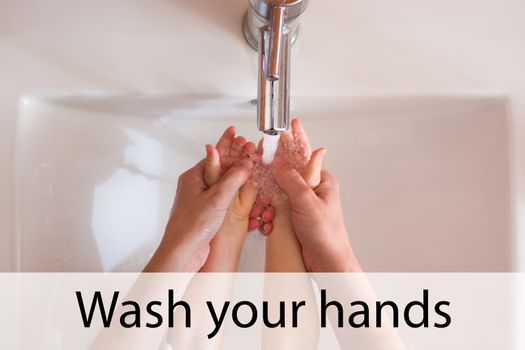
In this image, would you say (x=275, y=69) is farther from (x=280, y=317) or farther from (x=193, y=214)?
(x=280, y=317)

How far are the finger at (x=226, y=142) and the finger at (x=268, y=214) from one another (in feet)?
0.35

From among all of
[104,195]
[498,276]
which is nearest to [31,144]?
[104,195]

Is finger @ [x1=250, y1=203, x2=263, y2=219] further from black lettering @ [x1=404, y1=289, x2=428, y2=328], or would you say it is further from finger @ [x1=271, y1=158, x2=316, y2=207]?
black lettering @ [x1=404, y1=289, x2=428, y2=328]

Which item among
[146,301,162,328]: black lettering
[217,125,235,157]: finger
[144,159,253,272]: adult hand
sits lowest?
[146,301,162,328]: black lettering

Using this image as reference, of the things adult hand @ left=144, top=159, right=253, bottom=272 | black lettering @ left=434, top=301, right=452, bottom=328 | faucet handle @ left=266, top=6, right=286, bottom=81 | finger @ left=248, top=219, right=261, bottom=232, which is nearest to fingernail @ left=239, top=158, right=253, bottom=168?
adult hand @ left=144, top=159, right=253, bottom=272

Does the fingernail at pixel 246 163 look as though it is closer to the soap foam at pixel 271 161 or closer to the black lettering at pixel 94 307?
the soap foam at pixel 271 161

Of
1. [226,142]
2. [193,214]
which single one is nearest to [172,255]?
[193,214]

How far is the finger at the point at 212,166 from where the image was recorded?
2.15 feet

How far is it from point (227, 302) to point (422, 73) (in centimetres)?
41

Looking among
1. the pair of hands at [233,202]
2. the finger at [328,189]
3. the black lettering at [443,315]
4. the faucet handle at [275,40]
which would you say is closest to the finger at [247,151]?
the pair of hands at [233,202]

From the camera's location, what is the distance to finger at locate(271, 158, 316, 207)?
0.67 meters

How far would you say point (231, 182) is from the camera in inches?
26.1

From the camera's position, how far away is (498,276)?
64 centimetres

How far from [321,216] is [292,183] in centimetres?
6
